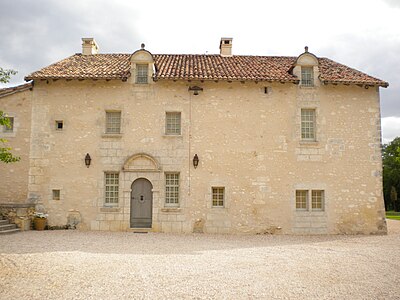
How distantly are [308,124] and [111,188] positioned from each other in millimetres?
8473

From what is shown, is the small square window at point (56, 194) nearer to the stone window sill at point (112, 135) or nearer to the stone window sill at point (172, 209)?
the stone window sill at point (112, 135)

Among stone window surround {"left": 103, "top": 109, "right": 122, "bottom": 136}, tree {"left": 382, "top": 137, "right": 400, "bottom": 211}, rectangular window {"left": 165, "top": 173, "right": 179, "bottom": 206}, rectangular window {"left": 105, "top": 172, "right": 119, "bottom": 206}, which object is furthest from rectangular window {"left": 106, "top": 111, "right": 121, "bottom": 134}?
tree {"left": 382, "top": 137, "right": 400, "bottom": 211}

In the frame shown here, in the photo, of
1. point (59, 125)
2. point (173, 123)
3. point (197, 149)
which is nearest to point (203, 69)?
point (173, 123)

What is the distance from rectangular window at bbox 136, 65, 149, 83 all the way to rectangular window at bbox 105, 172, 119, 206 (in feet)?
13.1

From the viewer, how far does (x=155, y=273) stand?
677 cm

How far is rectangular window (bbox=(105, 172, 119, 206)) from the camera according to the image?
1373 cm

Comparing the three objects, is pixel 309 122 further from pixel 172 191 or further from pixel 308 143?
pixel 172 191

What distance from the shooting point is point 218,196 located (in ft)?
→ 45.2

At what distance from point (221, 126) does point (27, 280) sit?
30.6ft

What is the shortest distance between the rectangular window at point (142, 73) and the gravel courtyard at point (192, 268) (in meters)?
6.50

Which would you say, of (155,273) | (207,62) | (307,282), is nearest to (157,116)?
(207,62)

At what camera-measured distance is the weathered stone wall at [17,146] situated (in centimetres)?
1382

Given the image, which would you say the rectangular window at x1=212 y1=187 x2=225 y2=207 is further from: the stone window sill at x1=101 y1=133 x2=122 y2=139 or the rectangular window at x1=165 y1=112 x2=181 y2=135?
the stone window sill at x1=101 y1=133 x2=122 y2=139

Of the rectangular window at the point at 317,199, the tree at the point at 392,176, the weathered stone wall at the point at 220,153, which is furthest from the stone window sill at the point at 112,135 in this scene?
the tree at the point at 392,176
